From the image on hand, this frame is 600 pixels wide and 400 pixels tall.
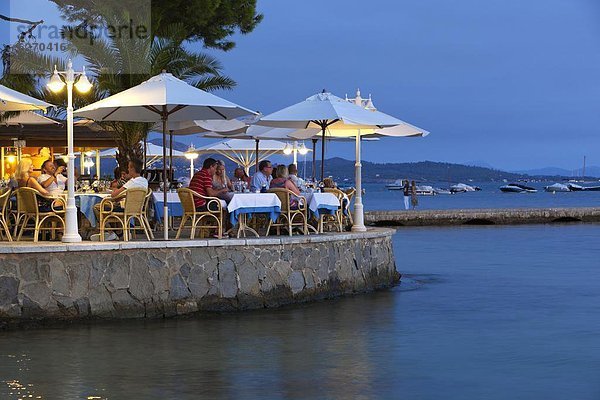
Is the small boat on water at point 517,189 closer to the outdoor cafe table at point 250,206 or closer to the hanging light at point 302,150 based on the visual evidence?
the hanging light at point 302,150

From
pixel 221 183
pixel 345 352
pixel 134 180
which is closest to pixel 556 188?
pixel 221 183

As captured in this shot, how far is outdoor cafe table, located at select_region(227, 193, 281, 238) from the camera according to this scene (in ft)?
46.7

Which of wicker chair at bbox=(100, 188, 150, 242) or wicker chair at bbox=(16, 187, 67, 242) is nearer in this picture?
wicker chair at bbox=(100, 188, 150, 242)

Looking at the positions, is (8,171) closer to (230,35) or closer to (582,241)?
(230,35)

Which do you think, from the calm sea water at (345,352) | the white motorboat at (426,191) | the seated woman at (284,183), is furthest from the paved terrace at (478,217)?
the white motorboat at (426,191)

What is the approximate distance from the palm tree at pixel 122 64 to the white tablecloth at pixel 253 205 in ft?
27.8

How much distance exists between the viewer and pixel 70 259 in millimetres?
12156

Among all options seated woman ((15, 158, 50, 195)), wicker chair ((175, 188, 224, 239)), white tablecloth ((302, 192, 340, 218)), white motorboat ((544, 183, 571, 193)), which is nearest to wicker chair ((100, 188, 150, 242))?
wicker chair ((175, 188, 224, 239))

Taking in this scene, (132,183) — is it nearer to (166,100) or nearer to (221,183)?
(166,100)

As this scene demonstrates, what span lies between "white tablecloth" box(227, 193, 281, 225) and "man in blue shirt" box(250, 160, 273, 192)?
Answer: 2102mm

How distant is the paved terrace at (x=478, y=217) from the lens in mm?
35812

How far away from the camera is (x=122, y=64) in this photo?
74.7 feet

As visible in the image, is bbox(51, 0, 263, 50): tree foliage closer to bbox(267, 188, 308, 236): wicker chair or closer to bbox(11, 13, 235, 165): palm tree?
bbox(11, 13, 235, 165): palm tree

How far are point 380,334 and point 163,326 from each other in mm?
2597
